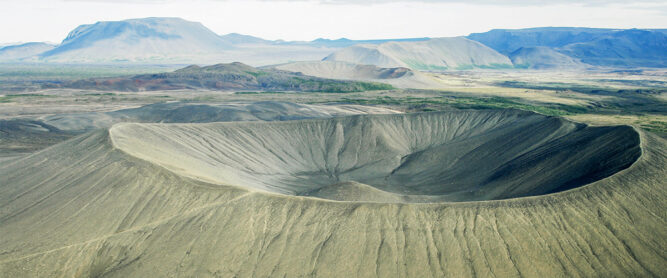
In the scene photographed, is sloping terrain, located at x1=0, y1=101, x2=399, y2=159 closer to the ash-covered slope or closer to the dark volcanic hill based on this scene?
the ash-covered slope

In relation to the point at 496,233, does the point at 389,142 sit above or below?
below

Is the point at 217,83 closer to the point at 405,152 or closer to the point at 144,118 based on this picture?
the point at 144,118

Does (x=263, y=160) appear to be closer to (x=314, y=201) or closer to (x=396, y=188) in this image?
(x=396, y=188)

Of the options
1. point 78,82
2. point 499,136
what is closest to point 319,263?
point 499,136

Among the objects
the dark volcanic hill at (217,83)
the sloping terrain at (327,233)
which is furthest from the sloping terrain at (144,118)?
the dark volcanic hill at (217,83)

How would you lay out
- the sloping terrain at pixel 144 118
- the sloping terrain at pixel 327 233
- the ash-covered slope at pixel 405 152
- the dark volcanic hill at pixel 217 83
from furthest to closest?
the dark volcanic hill at pixel 217 83 → the sloping terrain at pixel 144 118 → the ash-covered slope at pixel 405 152 → the sloping terrain at pixel 327 233

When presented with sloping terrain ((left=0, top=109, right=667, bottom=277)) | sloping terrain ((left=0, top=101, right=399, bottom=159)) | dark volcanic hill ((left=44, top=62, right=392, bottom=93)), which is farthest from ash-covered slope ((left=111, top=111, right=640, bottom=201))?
dark volcanic hill ((left=44, top=62, right=392, bottom=93))

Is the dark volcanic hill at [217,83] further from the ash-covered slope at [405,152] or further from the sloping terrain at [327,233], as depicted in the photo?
the sloping terrain at [327,233]
